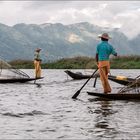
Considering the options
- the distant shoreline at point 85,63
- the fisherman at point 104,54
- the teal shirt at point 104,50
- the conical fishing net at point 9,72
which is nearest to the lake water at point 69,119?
the fisherman at point 104,54

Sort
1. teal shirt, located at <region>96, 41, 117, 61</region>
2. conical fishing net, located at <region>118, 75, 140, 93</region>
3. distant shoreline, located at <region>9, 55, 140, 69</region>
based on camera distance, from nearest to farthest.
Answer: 1. conical fishing net, located at <region>118, 75, 140, 93</region>
2. teal shirt, located at <region>96, 41, 117, 61</region>
3. distant shoreline, located at <region>9, 55, 140, 69</region>

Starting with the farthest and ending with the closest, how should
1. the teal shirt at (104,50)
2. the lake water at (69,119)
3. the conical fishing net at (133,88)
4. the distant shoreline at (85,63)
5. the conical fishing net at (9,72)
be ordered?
1. the distant shoreline at (85,63)
2. the conical fishing net at (9,72)
3. the teal shirt at (104,50)
4. the conical fishing net at (133,88)
5. the lake water at (69,119)

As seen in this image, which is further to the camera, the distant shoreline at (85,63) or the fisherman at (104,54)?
the distant shoreline at (85,63)

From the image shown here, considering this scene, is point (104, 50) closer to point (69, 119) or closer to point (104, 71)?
point (104, 71)

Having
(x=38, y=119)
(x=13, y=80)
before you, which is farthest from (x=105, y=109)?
(x=13, y=80)

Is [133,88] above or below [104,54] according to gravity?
below

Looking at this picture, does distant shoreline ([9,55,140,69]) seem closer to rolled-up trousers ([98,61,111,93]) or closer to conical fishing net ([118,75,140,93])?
rolled-up trousers ([98,61,111,93])

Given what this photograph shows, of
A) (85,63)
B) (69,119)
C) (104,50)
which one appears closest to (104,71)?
(104,50)

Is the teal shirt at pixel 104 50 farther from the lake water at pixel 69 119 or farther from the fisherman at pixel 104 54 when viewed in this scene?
the lake water at pixel 69 119

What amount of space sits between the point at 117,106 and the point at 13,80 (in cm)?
1405

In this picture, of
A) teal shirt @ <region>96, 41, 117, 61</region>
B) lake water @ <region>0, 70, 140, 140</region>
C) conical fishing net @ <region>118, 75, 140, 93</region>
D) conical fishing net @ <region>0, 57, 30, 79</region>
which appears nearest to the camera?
lake water @ <region>0, 70, 140, 140</region>

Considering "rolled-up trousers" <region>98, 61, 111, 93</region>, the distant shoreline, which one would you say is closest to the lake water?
"rolled-up trousers" <region>98, 61, 111, 93</region>

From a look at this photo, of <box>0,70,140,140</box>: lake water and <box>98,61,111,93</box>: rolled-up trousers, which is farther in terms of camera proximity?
<box>98,61,111,93</box>: rolled-up trousers

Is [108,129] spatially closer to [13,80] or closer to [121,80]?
[121,80]
